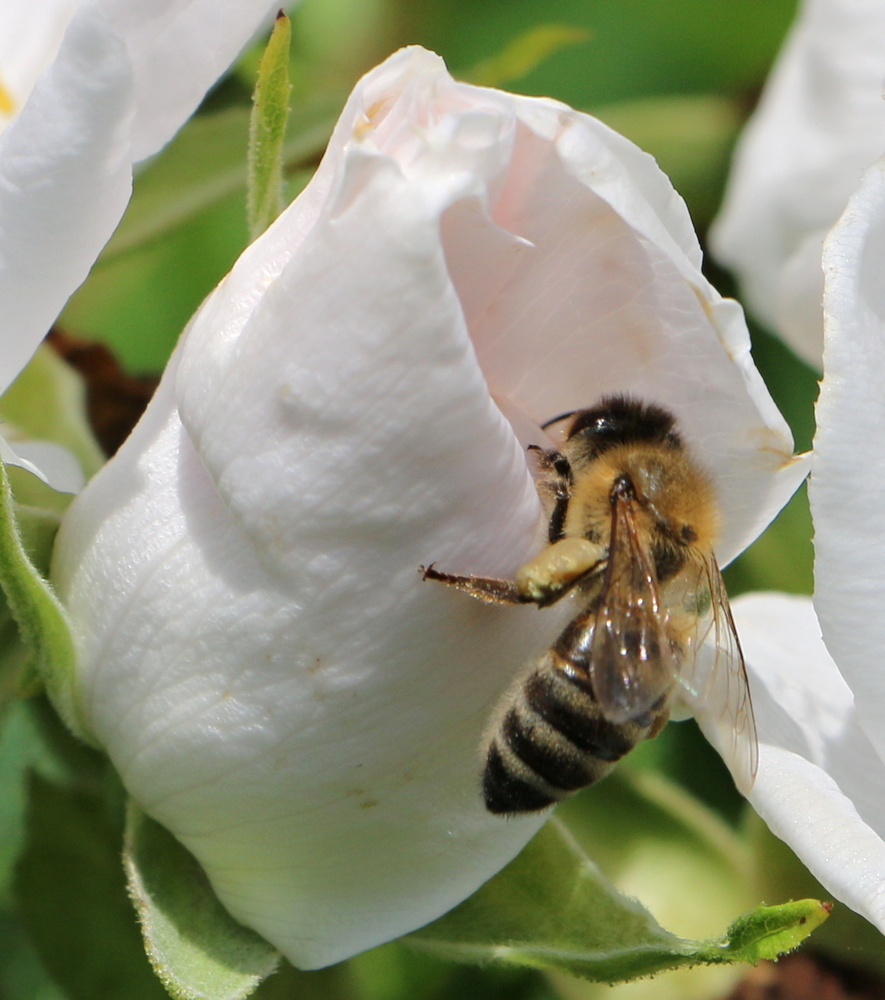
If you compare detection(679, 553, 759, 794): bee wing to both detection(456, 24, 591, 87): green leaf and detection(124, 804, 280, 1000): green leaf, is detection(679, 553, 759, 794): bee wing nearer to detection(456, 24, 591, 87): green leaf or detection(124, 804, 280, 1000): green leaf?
detection(124, 804, 280, 1000): green leaf

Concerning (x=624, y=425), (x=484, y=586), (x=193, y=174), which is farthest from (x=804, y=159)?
(x=484, y=586)

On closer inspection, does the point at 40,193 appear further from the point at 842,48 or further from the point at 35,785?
the point at 842,48

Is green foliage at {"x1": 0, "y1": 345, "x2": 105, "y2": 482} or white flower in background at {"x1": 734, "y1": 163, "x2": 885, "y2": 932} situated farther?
green foliage at {"x1": 0, "y1": 345, "x2": 105, "y2": 482}

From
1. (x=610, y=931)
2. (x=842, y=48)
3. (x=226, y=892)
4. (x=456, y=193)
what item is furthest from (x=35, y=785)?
(x=842, y=48)

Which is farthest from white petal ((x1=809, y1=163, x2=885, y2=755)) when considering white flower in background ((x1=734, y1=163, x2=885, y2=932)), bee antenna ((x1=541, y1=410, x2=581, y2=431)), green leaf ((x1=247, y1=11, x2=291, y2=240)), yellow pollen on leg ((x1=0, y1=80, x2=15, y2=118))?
yellow pollen on leg ((x1=0, y1=80, x2=15, y2=118))

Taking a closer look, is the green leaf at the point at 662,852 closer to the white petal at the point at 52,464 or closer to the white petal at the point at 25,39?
the white petal at the point at 52,464

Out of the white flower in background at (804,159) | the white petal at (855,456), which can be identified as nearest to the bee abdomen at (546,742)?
the white petal at (855,456)

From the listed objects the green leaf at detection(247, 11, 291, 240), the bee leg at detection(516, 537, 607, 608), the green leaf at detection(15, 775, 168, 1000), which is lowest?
the green leaf at detection(15, 775, 168, 1000)
